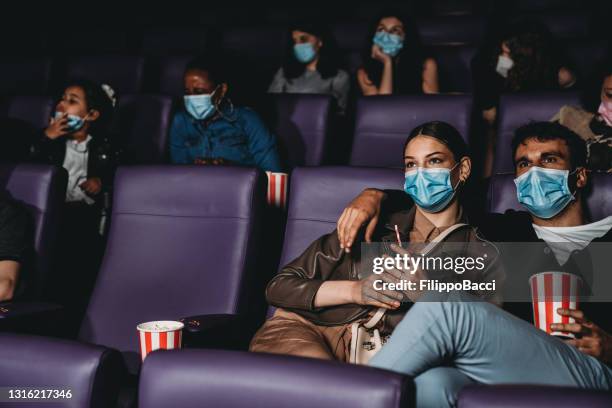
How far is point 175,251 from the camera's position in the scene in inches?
50.4

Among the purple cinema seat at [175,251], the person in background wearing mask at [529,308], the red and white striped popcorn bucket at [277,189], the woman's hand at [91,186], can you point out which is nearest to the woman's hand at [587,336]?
the person in background wearing mask at [529,308]

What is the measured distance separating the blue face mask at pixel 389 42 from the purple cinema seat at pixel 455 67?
0.21m

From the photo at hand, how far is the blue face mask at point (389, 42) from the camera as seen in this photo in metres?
2.10

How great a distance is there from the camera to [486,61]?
6.46 feet

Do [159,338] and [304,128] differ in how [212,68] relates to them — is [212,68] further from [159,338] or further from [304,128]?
[159,338]

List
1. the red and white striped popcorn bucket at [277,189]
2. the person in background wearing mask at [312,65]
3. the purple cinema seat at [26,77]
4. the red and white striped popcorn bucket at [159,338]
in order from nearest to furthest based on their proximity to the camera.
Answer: the red and white striped popcorn bucket at [159,338]
the red and white striped popcorn bucket at [277,189]
the person in background wearing mask at [312,65]
the purple cinema seat at [26,77]

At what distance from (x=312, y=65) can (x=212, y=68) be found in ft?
1.68

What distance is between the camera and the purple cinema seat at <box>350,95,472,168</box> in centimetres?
163

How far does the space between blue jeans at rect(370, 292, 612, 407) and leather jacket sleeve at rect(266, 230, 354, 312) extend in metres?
0.29

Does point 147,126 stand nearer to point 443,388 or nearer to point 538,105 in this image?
point 538,105

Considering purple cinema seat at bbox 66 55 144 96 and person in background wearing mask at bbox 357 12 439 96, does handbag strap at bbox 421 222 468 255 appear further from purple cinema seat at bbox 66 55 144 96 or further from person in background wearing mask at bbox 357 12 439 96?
purple cinema seat at bbox 66 55 144 96

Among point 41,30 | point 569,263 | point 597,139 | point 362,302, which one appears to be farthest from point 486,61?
point 41,30

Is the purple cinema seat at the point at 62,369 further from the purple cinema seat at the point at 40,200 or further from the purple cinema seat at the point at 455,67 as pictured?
the purple cinema seat at the point at 455,67

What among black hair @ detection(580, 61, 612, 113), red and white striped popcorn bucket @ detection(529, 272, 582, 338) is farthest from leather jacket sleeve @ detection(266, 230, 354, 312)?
black hair @ detection(580, 61, 612, 113)
